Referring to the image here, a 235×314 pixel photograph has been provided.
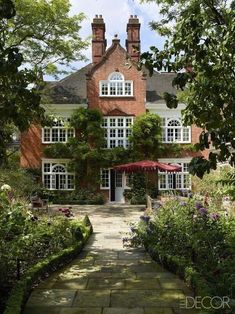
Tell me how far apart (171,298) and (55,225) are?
14.9 feet

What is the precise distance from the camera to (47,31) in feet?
64.7

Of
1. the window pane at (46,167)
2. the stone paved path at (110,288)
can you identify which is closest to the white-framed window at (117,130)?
the window pane at (46,167)

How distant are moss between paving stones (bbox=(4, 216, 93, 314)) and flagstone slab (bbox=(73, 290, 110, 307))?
708 millimetres

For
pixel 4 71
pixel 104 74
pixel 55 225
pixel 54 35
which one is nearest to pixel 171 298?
pixel 4 71

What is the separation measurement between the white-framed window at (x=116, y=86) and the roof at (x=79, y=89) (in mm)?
1477

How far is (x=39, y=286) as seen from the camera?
6.01 metres

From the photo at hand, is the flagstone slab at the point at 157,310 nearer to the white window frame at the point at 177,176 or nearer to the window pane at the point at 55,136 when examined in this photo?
the white window frame at the point at 177,176

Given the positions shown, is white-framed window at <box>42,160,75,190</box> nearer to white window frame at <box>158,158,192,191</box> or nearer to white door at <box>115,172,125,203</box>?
white door at <box>115,172,125,203</box>

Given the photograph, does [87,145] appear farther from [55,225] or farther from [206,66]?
[206,66]

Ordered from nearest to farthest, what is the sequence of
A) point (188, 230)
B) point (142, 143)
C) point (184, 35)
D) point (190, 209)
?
point (184, 35)
point (188, 230)
point (190, 209)
point (142, 143)

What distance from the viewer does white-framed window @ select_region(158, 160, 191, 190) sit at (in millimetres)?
26625

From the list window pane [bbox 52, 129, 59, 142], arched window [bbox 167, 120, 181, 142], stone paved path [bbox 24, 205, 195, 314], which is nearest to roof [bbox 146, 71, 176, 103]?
arched window [bbox 167, 120, 181, 142]

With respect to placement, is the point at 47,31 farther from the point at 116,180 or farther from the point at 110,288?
the point at 110,288

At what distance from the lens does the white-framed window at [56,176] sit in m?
26.4
